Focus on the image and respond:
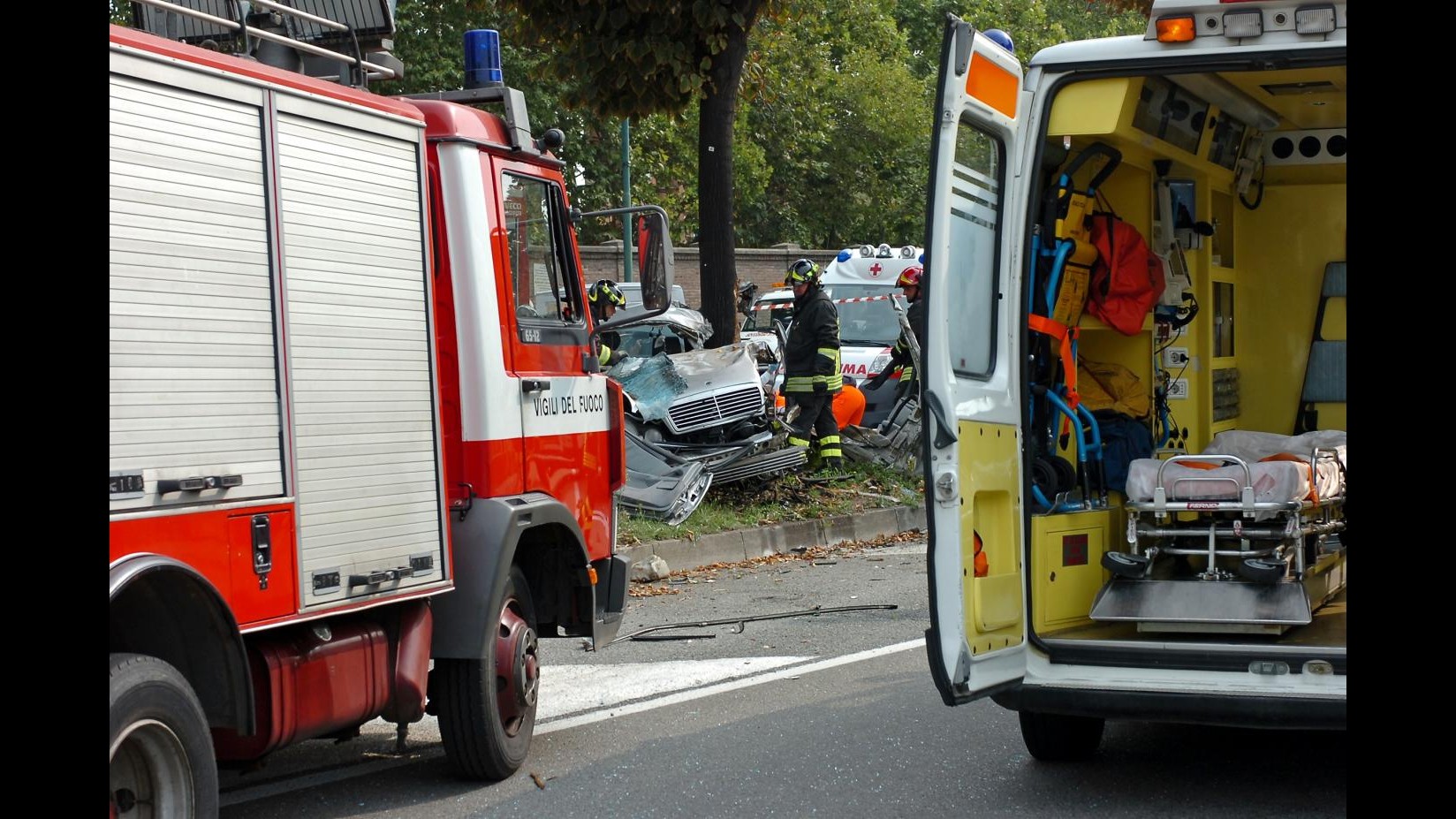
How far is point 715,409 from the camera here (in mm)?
12945

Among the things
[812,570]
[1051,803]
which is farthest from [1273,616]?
[812,570]

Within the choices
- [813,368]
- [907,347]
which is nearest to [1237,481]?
[813,368]

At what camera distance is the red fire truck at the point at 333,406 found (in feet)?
14.0

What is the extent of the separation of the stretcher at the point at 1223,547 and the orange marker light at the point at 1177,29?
1.54 m

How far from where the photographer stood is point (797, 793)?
5.67 metres

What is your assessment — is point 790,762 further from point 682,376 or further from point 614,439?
point 682,376

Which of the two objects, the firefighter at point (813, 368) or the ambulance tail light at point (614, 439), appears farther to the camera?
the firefighter at point (813, 368)

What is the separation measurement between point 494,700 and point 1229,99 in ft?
13.5

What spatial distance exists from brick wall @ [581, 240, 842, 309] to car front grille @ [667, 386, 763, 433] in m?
12.9

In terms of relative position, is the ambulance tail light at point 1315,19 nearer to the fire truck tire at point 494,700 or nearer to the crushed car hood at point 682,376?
the fire truck tire at point 494,700

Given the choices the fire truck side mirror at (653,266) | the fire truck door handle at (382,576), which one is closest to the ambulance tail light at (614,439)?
the fire truck side mirror at (653,266)

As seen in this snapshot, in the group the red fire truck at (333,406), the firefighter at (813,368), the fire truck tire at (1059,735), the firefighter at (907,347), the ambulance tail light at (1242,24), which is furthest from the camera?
the firefighter at (907,347)
